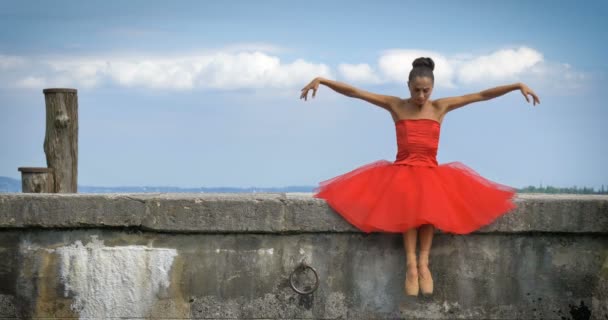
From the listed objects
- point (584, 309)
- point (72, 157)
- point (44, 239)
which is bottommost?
point (584, 309)

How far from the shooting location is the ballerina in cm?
610

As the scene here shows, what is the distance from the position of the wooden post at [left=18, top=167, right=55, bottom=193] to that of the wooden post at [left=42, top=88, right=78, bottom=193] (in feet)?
0.60

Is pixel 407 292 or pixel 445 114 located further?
pixel 445 114

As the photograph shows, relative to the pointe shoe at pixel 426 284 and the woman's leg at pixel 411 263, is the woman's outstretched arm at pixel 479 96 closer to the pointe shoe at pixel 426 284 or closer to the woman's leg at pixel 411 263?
the woman's leg at pixel 411 263

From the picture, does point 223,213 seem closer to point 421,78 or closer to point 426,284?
point 426,284

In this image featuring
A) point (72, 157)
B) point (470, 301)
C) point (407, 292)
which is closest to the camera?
point (407, 292)

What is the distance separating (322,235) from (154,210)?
1192 millimetres

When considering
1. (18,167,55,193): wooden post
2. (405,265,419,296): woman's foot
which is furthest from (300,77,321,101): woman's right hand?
(18,167,55,193): wooden post

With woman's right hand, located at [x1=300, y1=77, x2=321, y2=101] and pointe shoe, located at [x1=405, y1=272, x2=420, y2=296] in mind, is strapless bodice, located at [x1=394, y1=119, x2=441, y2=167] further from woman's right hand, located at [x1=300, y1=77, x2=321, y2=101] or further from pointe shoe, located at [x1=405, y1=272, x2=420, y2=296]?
pointe shoe, located at [x1=405, y1=272, x2=420, y2=296]

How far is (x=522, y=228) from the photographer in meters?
6.41

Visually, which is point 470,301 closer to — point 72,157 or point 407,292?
point 407,292

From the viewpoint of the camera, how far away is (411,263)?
6.12m

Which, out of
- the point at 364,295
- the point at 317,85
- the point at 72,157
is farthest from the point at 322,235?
the point at 72,157

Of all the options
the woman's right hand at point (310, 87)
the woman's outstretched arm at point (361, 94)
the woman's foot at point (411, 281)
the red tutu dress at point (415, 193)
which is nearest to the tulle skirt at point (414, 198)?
the red tutu dress at point (415, 193)
